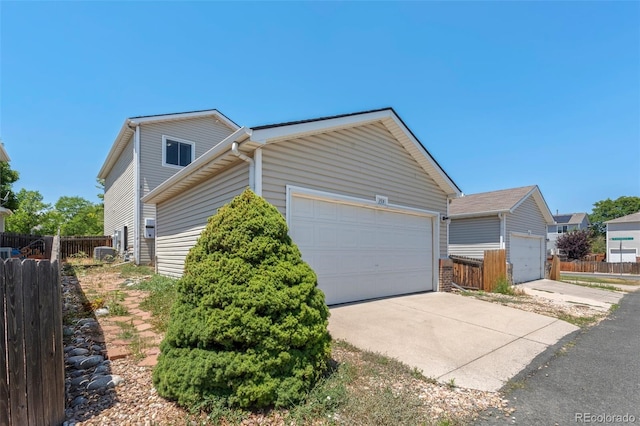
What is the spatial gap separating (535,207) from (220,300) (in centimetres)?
1839

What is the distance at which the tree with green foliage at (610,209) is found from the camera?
200ft

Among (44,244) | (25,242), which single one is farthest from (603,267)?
(25,242)

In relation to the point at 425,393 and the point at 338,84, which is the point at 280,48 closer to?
the point at 338,84

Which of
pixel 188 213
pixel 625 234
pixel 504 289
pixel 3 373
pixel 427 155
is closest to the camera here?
pixel 3 373

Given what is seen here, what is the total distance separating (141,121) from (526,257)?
64.9ft

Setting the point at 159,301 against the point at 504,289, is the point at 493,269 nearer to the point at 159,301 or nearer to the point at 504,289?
the point at 504,289

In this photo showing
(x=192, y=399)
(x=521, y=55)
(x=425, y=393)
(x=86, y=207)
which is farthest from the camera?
(x=86, y=207)

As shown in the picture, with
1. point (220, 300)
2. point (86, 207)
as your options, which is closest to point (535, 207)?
point (220, 300)

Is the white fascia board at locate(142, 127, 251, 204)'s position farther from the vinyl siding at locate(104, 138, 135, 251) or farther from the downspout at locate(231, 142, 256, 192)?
the vinyl siding at locate(104, 138, 135, 251)

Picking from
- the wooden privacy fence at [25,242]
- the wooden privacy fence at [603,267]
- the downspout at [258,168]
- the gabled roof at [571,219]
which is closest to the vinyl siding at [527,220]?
the downspout at [258,168]

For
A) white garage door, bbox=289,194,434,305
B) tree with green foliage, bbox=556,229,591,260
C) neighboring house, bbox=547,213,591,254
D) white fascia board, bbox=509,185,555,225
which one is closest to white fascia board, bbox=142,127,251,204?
white garage door, bbox=289,194,434,305

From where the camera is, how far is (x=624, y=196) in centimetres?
6303

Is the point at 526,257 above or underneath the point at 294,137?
underneath

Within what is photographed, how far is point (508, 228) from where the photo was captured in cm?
1428
